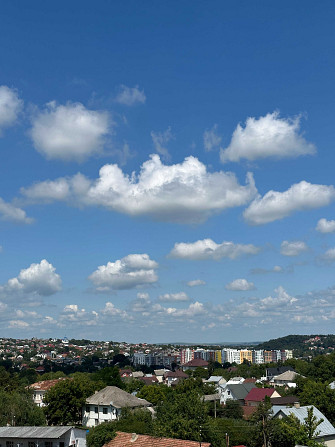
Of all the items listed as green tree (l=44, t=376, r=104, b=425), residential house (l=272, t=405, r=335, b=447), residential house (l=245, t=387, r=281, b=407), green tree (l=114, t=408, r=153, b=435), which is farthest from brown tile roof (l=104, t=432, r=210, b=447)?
residential house (l=245, t=387, r=281, b=407)

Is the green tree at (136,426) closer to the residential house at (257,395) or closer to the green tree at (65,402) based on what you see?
the green tree at (65,402)

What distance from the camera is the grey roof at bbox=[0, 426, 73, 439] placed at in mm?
44869

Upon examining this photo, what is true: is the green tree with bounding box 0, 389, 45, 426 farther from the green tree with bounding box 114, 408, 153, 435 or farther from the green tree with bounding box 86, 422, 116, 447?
the green tree with bounding box 86, 422, 116, 447

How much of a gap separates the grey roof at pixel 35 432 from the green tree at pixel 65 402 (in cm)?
1885

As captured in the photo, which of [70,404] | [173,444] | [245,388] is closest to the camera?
[173,444]

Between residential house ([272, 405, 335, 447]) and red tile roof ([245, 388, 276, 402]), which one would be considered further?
red tile roof ([245, 388, 276, 402])

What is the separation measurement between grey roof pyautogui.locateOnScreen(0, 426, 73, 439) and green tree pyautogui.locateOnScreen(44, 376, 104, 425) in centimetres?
1885

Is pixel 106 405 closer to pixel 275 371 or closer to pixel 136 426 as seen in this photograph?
pixel 136 426

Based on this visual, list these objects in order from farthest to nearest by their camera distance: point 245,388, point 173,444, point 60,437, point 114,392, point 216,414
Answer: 1. point 245,388
2. point 216,414
3. point 114,392
4. point 60,437
5. point 173,444

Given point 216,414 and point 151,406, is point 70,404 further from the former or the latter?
point 216,414

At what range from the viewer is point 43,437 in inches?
1761

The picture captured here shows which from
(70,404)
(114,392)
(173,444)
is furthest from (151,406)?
(173,444)

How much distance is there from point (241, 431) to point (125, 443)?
1998 cm

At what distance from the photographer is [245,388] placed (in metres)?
103
